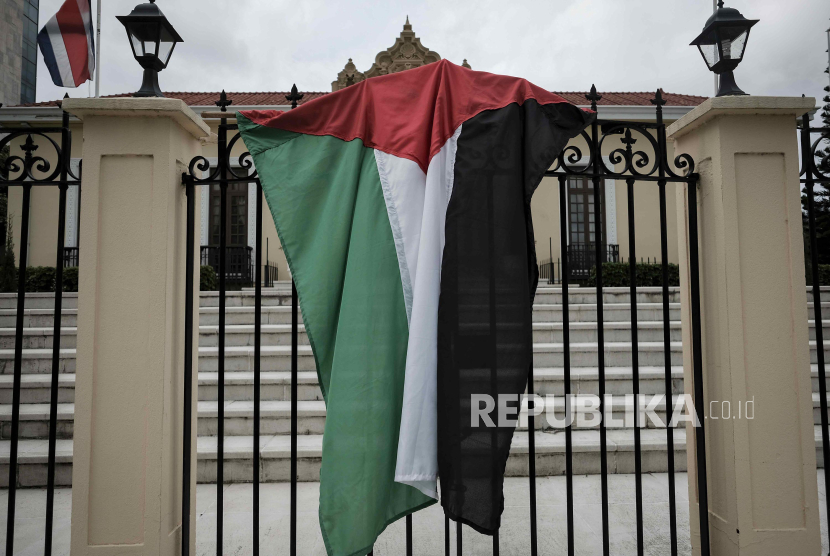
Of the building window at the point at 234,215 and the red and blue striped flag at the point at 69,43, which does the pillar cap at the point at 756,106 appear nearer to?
the red and blue striped flag at the point at 69,43

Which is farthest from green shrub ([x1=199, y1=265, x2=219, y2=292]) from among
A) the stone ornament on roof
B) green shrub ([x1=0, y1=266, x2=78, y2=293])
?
the stone ornament on roof

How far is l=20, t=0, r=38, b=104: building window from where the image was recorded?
1945cm

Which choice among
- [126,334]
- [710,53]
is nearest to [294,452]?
[126,334]

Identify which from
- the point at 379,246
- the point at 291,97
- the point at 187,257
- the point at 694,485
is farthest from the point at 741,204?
the point at 187,257

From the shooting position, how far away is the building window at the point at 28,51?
19453 millimetres

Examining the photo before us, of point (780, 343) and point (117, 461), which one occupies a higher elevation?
point (780, 343)

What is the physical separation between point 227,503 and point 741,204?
356 cm

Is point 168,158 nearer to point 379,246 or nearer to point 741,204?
point 379,246

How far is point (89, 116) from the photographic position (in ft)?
6.69

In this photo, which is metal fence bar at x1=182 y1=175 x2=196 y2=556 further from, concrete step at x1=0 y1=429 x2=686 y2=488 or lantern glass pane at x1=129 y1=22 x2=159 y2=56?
concrete step at x1=0 y1=429 x2=686 y2=488

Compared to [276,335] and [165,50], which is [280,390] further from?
[165,50]

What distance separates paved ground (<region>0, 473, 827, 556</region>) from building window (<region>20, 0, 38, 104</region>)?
23.3 m

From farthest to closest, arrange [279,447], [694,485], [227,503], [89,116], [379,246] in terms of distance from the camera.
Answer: [279,447], [227,503], [694,485], [89,116], [379,246]

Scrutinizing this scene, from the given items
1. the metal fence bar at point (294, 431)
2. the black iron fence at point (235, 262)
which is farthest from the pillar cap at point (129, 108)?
the black iron fence at point (235, 262)
